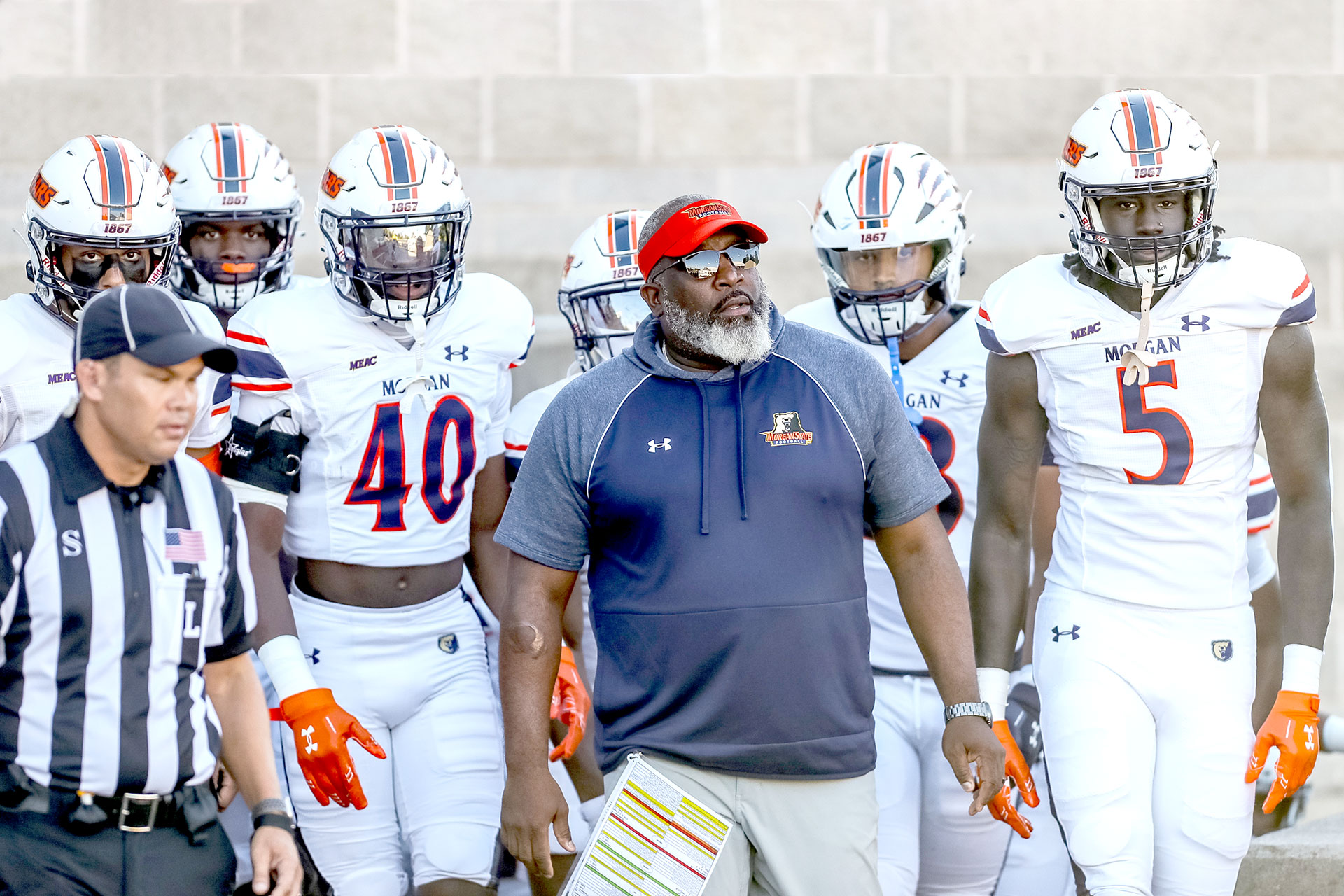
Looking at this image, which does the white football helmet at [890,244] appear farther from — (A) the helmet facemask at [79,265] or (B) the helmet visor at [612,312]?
(A) the helmet facemask at [79,265]

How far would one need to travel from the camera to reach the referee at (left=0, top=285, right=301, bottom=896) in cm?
246

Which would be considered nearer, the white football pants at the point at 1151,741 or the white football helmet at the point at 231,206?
the white football pants at the point at 1151,741

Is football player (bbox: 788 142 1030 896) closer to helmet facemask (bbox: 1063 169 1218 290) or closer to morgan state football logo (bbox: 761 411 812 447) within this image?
helmet facemask (bbox: 1063 169 1218 290)

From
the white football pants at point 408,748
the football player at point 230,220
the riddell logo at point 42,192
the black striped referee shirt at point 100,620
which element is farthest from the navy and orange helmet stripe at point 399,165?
the black striped referee shirt at point 100,620

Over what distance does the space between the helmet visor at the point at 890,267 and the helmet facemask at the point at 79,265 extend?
1799 millimetres

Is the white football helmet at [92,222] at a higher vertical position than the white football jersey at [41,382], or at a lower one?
higher

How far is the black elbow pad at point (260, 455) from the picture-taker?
383 cm

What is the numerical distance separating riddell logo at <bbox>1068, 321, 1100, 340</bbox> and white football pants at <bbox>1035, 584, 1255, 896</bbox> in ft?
1.93

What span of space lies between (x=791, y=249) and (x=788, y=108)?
2.11 ft

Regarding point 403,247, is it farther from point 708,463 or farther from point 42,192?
point 708,463

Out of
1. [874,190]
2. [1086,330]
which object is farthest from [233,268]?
[1086,330]

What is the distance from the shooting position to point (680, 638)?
113 inches

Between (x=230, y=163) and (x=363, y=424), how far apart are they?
1.30 metres

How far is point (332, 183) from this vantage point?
4199mm
